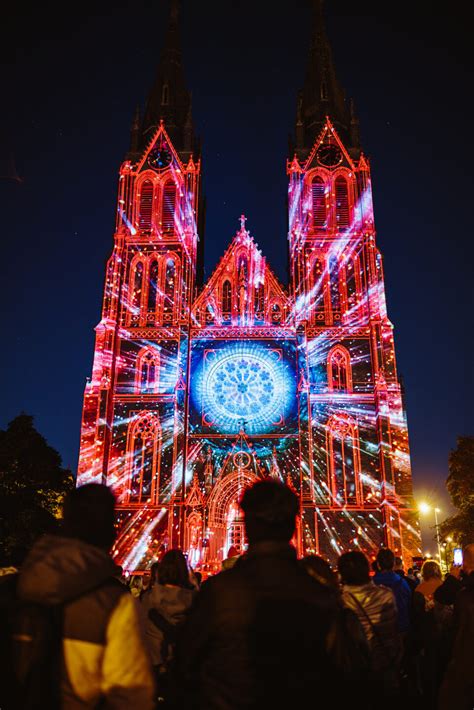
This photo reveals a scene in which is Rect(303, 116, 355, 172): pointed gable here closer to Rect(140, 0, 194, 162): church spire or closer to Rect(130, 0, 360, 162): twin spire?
Rect(130, 0, 360, 162): twin spire

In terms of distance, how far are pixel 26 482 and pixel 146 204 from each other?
17.1 meters

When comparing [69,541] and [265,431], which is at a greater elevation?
[265,431]

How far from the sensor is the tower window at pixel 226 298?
3252 cm

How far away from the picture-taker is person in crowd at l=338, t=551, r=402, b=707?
4.82 meters

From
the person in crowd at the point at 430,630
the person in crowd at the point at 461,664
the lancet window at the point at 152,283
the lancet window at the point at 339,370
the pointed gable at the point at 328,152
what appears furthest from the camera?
the pointed gable at the point at 328,152

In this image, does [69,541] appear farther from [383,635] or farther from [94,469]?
[94,469]

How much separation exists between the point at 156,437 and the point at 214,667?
27.5m

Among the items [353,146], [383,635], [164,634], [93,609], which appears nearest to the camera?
[93,609]

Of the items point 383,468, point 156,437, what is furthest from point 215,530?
point 383,468

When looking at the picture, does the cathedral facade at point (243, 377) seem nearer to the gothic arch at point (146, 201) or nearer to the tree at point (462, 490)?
the gothic arch at point (146, 201)

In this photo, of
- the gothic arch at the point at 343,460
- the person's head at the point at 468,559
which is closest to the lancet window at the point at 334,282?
the gothic arch at the point at 343,460

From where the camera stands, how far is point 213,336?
31734mm

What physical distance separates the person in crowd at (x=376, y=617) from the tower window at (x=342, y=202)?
3028cm

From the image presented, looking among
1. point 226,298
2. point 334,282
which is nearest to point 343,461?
point 334,282
